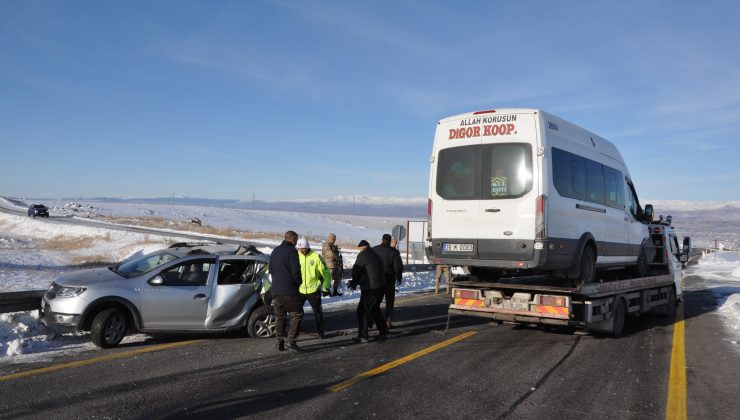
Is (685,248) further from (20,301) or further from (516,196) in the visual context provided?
(20,301)

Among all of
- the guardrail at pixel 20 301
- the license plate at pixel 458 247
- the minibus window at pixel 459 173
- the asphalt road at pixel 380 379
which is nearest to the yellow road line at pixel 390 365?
the asphalt road at pixel 380 379

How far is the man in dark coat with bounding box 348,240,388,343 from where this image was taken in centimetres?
999

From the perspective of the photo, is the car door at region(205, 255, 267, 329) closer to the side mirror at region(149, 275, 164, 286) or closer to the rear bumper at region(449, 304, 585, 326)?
the side mirror at region(149, 275, 164, 286)

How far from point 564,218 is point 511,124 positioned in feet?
5.97

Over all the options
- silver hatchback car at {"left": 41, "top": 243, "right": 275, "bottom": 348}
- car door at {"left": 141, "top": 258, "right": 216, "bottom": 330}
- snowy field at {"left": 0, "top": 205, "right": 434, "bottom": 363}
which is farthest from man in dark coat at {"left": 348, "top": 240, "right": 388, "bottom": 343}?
snowy field at {"left": 0, "top": 205, "right": 434, "bottom": 363}

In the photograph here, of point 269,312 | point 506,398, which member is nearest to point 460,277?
point 269,312

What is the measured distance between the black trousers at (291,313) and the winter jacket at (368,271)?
1550mm

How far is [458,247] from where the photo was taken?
1002 centimetres

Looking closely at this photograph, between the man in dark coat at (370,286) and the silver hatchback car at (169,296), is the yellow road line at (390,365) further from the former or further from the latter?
the silver hatchback car at (169,296)

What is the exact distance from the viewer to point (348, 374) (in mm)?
7418

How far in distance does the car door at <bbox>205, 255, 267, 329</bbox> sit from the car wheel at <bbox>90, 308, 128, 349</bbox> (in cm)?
129

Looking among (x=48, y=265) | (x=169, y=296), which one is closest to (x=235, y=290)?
(x=169, y=296)

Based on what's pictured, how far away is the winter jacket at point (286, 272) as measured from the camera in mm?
Answer: 8727

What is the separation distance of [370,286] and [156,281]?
11.6ft
